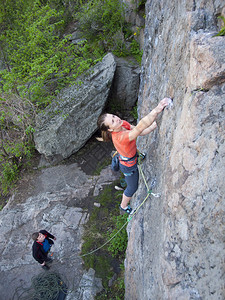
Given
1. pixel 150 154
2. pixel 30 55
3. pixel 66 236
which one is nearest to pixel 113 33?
pixel 30 55

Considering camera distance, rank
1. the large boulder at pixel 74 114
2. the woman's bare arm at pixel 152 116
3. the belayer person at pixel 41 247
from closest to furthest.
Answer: the woman's bare arm at pixel 152 116 < the belayer person at pixel 41 247 < the large boulder at pixel 74 114

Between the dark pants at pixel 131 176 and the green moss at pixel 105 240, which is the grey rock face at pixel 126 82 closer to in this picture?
the green moss at pixel 105 240

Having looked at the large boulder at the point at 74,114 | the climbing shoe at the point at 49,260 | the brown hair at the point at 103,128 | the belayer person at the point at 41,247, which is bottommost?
the climbing shoe at the point at 49,260

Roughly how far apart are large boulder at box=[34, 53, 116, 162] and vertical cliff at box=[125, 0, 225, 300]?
4.77m

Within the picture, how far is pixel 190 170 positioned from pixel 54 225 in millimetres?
5034

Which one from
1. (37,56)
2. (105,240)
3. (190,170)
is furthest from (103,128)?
(37,56)

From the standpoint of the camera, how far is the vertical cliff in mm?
1645

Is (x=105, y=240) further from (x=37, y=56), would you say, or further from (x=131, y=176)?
(x=37, y=56)

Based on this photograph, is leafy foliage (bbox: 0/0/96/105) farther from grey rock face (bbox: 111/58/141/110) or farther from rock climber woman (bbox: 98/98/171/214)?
rock climber woman (bbox: 98/98/171/214)

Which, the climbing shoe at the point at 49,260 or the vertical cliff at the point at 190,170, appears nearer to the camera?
the vertical cliff at the point at 190,170

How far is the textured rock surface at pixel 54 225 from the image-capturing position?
16.1ft

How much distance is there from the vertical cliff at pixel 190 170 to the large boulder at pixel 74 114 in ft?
15.6

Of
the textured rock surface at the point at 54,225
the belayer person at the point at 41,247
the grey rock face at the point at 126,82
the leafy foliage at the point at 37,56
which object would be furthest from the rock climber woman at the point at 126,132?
the grey rock face at the point at 126,82

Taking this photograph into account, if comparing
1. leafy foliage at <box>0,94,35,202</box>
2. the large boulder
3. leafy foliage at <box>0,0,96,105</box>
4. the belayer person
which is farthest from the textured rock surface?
leafy foliage at <box>0,0,96,105</box>
